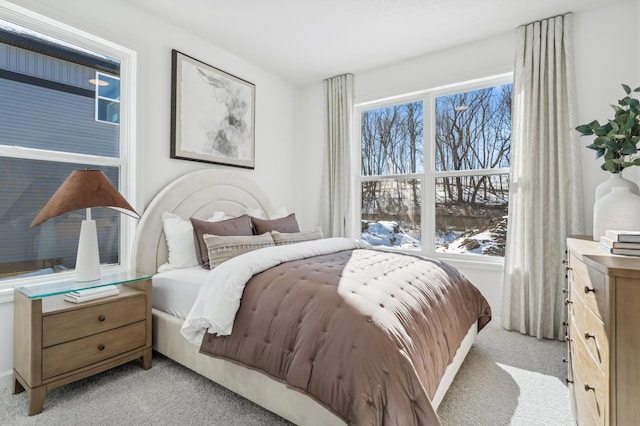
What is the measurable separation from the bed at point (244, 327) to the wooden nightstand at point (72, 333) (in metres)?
0.19

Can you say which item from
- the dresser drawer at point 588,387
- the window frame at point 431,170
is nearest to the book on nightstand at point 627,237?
the dresser drawer at point 588,387

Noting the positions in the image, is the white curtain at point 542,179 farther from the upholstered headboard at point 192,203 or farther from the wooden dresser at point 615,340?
the upholstered headboard at point 192,203

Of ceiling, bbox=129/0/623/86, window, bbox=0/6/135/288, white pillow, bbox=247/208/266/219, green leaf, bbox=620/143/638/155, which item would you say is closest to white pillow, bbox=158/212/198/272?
window, bbox=0/6/135/288

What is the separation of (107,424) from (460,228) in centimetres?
321

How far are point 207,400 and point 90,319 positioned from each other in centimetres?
85

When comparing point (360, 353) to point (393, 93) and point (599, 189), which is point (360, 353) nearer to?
point (599, 189)

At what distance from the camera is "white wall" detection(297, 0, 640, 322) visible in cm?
255

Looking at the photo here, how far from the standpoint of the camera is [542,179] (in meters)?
2.76

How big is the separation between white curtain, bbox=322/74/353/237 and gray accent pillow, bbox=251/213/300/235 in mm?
852

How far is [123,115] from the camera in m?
2.64

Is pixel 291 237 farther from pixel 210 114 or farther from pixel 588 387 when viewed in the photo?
pixel 588 387

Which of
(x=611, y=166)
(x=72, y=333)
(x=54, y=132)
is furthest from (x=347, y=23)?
(x=72, y=333)

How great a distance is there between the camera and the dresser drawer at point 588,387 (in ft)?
3.51

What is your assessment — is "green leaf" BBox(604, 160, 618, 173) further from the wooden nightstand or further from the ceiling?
the wooden nightstand
